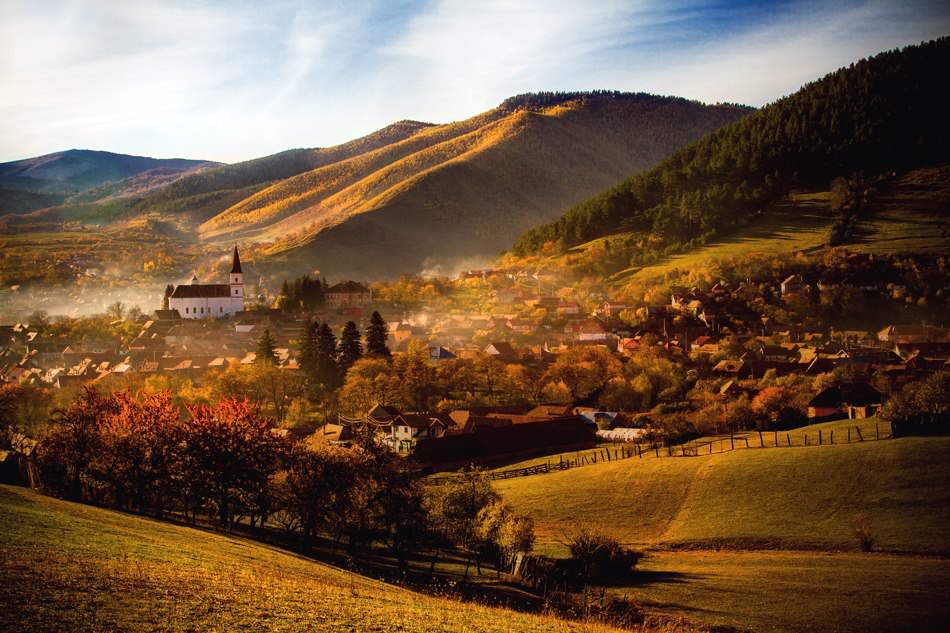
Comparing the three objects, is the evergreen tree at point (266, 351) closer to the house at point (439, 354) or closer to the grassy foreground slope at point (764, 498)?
the house at point (439, 354)

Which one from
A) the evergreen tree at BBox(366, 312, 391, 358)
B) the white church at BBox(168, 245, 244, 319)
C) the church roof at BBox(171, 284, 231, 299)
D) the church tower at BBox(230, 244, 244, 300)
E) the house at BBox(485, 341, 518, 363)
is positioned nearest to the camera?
the evergreen tree at BBox(366, 312, 391, 358)

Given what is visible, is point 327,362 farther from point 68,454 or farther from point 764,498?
point 764,498

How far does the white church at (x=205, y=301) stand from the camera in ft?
384

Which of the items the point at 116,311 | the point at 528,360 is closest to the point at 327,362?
the point at 528,360

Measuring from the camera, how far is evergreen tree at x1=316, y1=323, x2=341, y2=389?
7731 cm

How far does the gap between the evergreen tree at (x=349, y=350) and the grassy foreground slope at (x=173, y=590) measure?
182 ft

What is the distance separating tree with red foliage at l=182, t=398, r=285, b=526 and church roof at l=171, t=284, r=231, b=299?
87798mm

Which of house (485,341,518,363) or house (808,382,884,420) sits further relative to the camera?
house (485,341,518,363)

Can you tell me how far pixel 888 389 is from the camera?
206 ft

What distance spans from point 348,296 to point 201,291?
21476mm

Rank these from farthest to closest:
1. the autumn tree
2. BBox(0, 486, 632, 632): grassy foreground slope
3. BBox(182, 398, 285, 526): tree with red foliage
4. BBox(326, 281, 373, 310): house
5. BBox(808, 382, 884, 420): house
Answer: BBox(326, 281, 373, 310): house < BBox(808, 382, 884, 420): house < BBox(182, 398, 285, 526): tree with red foliage < the autumn tree < BBox(0, 486, 632, 632): grassy foreground slope

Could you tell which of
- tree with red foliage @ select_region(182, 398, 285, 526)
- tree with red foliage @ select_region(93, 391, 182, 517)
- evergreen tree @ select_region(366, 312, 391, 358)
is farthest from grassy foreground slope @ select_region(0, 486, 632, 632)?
evergreen tree @ select_region(366, 312, 391, 358)

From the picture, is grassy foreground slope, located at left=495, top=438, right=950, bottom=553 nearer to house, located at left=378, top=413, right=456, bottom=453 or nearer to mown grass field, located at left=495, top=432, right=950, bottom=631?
mown grass field, located at left=495, top=432, right=950, bottom=631

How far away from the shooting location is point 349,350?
80.9 m
